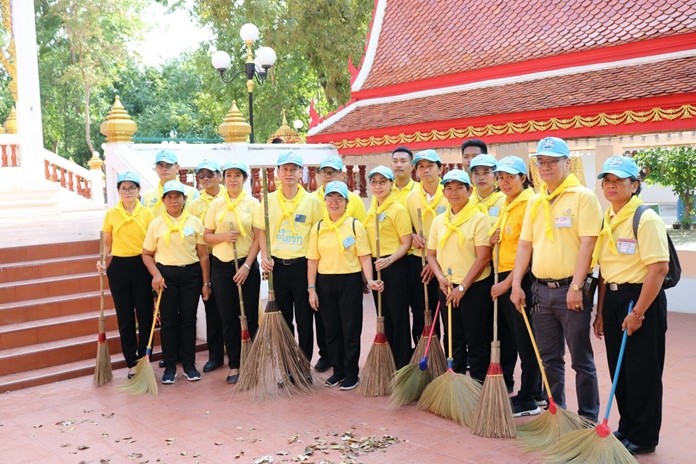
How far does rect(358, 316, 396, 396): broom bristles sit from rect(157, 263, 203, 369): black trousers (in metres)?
1.56

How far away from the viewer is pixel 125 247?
5.68m

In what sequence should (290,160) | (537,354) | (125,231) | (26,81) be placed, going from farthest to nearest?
(26,81), (125,231), (290,160), (537,354)

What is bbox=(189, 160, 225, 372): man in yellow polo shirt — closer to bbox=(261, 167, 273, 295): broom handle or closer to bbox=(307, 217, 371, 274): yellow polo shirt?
bbox=(261, 167, 273, 295): broom handle

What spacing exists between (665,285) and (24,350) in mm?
5114

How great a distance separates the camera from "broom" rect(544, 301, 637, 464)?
3576 mm

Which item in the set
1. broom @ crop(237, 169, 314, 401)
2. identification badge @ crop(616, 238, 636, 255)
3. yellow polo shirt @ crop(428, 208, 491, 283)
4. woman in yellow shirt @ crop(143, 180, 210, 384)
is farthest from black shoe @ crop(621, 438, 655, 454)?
woman in yellow shirt @ crop(143, 180, 210, 384)

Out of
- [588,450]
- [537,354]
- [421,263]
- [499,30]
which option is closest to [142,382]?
[421,263]

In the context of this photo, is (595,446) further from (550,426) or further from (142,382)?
(142,382)

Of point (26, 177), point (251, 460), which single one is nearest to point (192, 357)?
point (251, 460)

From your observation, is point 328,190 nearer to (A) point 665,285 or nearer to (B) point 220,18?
(A) point 665,285

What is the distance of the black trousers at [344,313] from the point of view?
5.30 metres

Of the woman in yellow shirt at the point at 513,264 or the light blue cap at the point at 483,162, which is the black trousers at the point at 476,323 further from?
the light blue cap at the point at 483,162

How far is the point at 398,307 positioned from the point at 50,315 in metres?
3.42

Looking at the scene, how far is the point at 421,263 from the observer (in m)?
5.48
